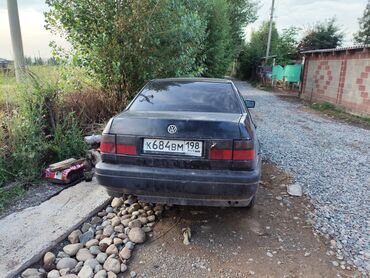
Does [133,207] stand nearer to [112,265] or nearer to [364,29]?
[112,265]

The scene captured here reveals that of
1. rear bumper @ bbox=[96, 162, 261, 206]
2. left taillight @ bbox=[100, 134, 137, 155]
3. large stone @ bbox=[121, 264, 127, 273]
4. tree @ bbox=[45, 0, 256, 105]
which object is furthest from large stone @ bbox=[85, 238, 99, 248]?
tree @ bbox=[45, 0, 256, 105]

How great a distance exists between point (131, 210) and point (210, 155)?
1.28 metres

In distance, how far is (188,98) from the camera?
11.0 feet

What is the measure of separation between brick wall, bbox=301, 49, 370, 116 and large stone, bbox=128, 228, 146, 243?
35.9ft

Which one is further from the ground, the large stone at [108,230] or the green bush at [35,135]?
the green bush at [35,135]

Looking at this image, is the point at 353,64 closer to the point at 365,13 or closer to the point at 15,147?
the point at 15,147

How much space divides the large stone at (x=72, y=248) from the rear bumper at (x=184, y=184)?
61 centimetres

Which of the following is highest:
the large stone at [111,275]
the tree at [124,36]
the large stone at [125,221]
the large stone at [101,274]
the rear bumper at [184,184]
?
the tree at [124,36]

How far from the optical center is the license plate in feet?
8.43

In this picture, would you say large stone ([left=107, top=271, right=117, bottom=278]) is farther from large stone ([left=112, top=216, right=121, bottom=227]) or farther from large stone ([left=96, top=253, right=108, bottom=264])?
large stone ([left=112, top=216, right=121, bottom=227])

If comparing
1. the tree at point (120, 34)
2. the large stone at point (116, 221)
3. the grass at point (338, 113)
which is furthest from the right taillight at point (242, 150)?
the grass at point (338, 113)

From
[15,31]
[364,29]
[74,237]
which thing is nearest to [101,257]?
[74,237]

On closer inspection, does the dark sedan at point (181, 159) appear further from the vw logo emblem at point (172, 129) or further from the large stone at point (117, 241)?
the large stone at point (117, 241)

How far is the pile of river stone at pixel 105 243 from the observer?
236cm
